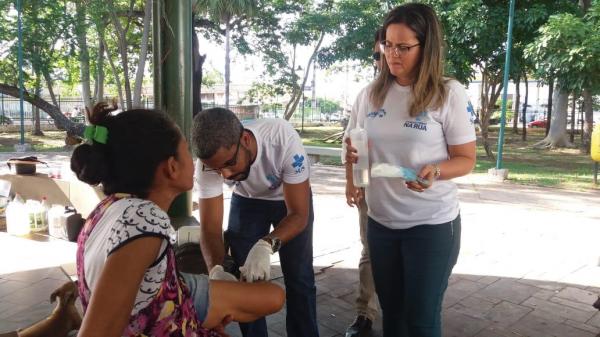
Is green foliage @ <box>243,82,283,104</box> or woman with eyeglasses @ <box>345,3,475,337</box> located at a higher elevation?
green foliage @ <box>243,82,283,104</box>

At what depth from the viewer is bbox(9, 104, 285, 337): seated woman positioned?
1.13 m

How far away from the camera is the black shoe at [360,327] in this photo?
300 centimetres

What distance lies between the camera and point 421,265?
5.99 feet

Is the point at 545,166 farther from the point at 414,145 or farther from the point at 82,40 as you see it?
the point at 82,40

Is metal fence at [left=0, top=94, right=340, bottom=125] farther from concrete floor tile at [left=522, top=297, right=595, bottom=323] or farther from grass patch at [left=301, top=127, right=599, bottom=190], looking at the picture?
concrete floor tile at [left=522, top=297, right=595, bottom=323]

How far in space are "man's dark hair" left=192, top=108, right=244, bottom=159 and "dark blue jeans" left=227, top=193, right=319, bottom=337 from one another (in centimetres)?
58

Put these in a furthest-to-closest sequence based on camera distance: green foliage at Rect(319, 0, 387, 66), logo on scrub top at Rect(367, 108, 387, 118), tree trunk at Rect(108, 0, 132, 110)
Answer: green foliage at Rect(319, 0, 387, 66) → tree trunk at Rect(108, 0, 132, 110) → logo on scrub top at Rect(367, 108, 387, 118)

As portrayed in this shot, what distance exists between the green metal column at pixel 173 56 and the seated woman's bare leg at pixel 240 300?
181cm

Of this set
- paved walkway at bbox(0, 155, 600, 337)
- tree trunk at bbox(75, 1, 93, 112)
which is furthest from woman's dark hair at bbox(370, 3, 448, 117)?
→ tree trunk at bbox(75, 1, 93, 112)

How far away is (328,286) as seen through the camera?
3830 mm

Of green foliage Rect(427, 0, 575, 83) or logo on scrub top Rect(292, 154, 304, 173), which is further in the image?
green foliage Rect(427, 0, 575, 83)

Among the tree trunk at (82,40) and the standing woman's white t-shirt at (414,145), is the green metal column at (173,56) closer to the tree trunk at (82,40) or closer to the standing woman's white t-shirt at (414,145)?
the standing woman's white t-shirt at (414,145)

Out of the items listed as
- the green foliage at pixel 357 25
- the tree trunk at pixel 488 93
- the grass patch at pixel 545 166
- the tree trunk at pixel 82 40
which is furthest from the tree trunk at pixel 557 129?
the tree trunk at pixel 82 40

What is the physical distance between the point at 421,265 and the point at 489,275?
2552 millimetres
